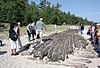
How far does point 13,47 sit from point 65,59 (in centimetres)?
310

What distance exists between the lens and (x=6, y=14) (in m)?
74.5

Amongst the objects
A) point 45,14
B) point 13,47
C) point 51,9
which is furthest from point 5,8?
point 13,47

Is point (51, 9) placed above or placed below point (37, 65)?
above

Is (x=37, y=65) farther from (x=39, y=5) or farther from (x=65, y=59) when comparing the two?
(x=39, y=5)

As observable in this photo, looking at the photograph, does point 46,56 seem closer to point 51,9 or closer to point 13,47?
point 13,47

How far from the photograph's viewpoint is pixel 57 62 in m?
12.2

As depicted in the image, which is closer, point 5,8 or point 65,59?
point 65,59

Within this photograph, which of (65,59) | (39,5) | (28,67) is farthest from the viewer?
(39,5)

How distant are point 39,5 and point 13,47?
11038 centimetres

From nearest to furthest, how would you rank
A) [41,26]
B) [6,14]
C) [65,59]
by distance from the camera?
[65,59] → [41,26] → [6,14]

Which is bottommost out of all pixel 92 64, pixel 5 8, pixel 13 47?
pixel 92 64

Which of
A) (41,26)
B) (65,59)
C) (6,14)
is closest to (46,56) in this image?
(65,59)

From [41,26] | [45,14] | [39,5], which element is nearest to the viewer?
[41,26]

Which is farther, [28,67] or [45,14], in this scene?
[45,14]
